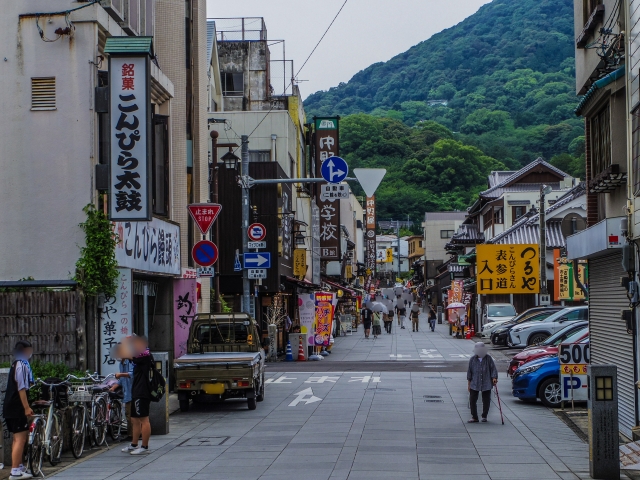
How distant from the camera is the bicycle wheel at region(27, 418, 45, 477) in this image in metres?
11.8

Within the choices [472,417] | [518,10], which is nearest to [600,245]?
[472,417]

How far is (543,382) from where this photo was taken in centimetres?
2030

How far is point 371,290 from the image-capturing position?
11294 centimetres

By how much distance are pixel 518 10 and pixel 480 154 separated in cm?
9236

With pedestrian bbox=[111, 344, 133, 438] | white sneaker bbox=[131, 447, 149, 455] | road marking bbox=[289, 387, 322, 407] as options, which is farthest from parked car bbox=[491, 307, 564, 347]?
white sneaker bbox=[131, 447, 149, 455]

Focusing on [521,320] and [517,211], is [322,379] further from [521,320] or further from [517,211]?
[517,211]

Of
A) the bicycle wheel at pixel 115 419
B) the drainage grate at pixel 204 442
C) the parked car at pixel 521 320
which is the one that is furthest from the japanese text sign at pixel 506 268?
the bicycle wheel at pixel 115 419

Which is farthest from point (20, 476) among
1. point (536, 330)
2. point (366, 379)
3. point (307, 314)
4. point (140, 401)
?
point (536, 330)

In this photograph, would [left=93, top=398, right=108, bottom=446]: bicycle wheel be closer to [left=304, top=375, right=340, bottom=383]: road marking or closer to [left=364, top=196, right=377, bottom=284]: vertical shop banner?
[left=304, top=375, right=340, bottom=383]: road marking

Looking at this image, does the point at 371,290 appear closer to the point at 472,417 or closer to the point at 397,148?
the point at 397,148

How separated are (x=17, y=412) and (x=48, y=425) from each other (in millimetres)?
1041

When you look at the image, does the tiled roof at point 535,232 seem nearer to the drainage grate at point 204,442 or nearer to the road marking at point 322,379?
the road marking at point 322,379

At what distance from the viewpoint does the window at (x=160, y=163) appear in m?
20.3

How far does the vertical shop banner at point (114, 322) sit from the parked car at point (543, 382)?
8.96 meters
